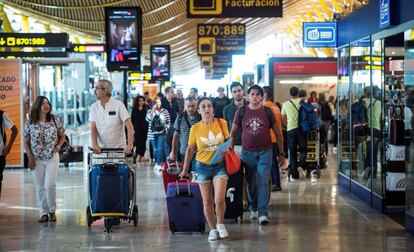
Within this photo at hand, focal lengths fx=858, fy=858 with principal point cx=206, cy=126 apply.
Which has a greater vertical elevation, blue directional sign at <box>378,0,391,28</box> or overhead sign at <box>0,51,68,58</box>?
overhead sign at <box>0,51,68,58</box>

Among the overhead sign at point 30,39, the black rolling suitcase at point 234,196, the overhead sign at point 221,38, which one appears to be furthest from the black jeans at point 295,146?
the overhead sign at point 221,38

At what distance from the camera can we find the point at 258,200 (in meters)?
10.7

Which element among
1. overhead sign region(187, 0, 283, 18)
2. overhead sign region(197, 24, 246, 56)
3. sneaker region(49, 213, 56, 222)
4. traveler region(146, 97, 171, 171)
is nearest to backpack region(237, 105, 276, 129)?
sneaker region(49, 213, 56, 222)

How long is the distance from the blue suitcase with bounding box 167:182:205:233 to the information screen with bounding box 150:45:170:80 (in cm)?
3224

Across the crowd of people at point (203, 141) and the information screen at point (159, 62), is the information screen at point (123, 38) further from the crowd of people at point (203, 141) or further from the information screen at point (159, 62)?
the information screen at point (159, 62)

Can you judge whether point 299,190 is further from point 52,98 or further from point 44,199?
point 52,98

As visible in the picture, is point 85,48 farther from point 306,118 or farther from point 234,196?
point 234,196

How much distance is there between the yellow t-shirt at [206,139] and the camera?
371 inches

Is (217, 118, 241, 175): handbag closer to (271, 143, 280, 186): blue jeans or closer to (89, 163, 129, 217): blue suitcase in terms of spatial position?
(89, 163, 129, 217): blue suitcase

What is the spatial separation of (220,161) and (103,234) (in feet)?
5.67

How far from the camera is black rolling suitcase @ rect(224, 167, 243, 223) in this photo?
35.3 feet

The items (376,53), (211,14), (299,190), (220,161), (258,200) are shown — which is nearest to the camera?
(220,161)

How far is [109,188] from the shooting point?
392 inches

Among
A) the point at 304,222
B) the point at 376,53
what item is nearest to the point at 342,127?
the point at 376,53
